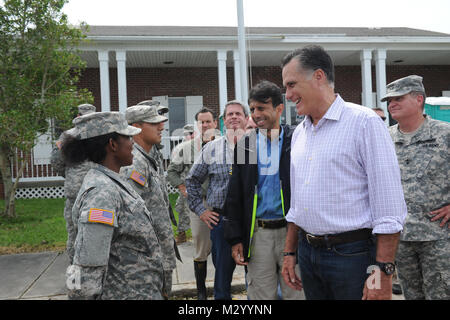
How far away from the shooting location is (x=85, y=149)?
198cm

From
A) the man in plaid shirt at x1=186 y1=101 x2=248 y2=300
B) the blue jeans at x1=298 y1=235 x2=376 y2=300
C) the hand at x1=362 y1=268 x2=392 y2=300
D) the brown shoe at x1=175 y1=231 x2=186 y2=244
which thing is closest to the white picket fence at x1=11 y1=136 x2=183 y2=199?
the brown shoe at x1=175 y1=231 x2=186 y2=244

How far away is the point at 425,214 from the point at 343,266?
1389 mm

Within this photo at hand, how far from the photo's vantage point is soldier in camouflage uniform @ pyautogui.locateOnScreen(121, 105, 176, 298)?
2854 mm

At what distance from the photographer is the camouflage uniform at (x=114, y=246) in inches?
67.0

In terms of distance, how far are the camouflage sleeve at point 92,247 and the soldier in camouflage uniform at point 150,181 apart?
103 centimetres

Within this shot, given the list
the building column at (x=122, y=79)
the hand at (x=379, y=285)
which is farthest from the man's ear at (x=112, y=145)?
the building column at (x=122, y=79)

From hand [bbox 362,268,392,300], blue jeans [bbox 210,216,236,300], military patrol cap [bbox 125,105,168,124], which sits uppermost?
military patrol cap [bbox 125,105,168,124]

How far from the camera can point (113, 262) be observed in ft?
6.22

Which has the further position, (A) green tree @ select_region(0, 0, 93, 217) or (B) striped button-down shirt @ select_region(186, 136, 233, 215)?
(A) green tree @ select_region(0, 0, 93, 217)

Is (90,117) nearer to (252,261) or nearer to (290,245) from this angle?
(290,245)

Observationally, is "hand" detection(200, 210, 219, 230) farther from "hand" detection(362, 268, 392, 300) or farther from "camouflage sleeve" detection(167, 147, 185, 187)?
"hand" detection(362, 268, 392, 300)

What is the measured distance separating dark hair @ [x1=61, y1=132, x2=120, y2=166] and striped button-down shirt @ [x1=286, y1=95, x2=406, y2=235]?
114cm

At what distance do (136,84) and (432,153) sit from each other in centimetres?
1251

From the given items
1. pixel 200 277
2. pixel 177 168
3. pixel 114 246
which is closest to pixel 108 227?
pixel 114 246
